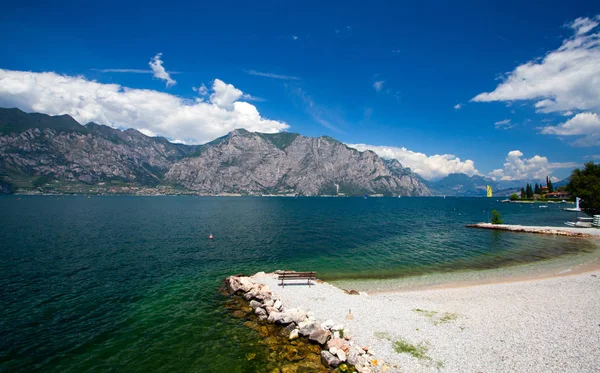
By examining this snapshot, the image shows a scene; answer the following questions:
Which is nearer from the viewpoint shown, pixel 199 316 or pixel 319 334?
pixel 319 334

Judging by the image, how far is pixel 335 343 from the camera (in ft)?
56.0

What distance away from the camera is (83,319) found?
22.4 m

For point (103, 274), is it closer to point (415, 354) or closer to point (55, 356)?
point (55, 356)

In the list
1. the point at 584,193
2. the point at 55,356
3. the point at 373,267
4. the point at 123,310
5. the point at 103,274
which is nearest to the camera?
the point at 55,356

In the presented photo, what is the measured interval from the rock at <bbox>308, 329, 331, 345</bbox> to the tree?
11646cm

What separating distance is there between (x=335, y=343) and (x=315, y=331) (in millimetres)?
1823

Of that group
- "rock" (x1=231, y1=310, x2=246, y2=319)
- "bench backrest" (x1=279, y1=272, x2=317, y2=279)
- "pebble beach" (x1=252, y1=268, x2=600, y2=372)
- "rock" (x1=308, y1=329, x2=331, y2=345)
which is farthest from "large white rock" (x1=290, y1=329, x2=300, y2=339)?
"bench backrest" (x1=279, y1=272, x2=317, y2=279)

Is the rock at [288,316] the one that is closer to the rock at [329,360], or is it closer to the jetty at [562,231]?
the rock at [329,360]

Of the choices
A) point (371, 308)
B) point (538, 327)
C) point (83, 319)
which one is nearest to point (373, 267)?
point (371, 308)

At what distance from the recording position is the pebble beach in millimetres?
15039

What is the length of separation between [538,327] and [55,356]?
3313 cm

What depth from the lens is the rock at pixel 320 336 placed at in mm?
17913

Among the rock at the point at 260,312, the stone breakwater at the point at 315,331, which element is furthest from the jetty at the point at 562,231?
the rock at the point at 260,312

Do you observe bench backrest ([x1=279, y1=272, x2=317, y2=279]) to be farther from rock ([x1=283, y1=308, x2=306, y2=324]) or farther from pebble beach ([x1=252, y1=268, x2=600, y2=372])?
rock ([x1=283, y1=308, x2=306, y2=324])
